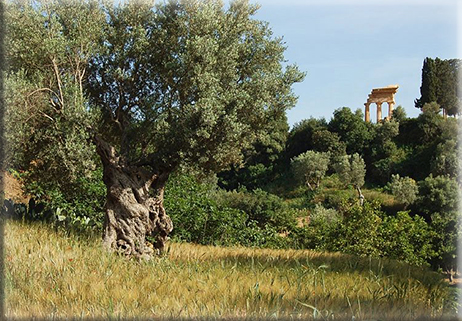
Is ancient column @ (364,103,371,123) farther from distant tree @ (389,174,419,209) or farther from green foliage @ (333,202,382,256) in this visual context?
green foliage @ (333,202,382,256)

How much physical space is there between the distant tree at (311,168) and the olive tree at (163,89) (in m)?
36.0

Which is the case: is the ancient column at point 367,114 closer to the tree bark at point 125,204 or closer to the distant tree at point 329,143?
the distant tree at point 329,143

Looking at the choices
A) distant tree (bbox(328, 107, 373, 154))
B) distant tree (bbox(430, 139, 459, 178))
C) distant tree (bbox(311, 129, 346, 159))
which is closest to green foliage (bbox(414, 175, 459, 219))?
distant tree (bbox(430, 139, 459, 178))

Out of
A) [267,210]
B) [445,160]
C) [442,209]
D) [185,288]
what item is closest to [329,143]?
[445,160]

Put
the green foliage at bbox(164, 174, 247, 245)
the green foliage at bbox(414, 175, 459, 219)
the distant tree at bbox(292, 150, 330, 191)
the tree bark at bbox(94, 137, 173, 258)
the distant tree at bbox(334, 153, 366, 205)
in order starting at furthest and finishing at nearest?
the distant tree at bbox(292, 150, 330, 191) < the distant tree at bbox(334, 153, 366, 205) < the green foliage at bbox(414, 175, 459, 219) < the green foliage at bbox(164, 174, 247, 245) < the tree bark at bbox(94, 137, 173, 258)

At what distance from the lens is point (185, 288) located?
23.4ft

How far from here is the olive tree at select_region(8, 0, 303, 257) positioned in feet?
32.2

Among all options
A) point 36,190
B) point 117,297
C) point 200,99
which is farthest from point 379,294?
point 36,190

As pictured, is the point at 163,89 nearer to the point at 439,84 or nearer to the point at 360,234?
the point at 360,234

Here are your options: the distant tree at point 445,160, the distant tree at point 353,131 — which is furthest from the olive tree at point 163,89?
the distant tree at point 353,131

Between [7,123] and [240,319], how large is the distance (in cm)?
620

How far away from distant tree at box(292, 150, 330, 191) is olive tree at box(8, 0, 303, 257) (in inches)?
1416

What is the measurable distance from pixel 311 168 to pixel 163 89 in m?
37.2

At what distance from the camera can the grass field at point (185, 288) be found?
6023mm
